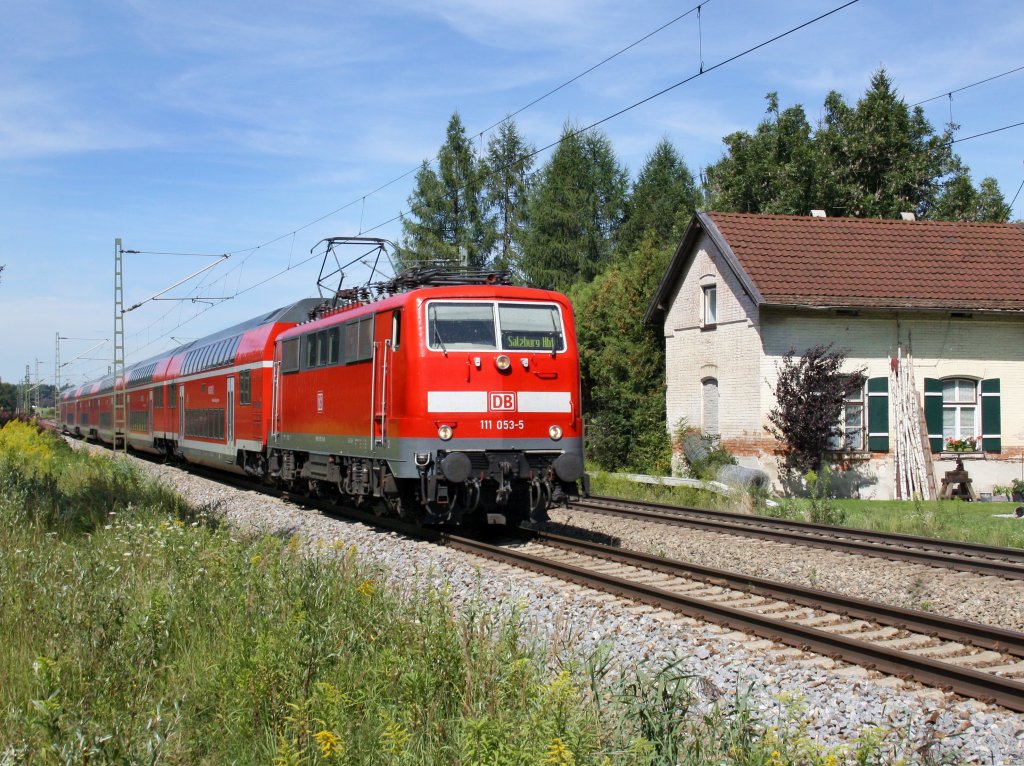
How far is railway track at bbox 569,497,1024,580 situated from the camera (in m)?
11.3

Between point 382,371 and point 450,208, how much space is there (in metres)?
42.3

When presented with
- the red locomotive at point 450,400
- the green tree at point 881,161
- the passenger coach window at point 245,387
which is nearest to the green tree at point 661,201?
the green tree at point 881,161

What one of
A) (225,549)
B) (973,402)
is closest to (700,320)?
(973,402)

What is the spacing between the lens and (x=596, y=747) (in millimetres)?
4492

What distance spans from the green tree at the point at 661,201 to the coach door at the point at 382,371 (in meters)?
43.7

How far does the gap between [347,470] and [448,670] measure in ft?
32.8

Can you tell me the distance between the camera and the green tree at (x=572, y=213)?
181ft

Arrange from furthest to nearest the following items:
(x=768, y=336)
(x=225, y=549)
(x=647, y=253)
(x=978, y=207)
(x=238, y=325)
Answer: (x=978, y=207), (x=647, y=253), (x=238, y=325), (x=768, y=336), (x=225, y=549)

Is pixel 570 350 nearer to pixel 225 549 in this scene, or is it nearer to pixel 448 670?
pixel 225 549

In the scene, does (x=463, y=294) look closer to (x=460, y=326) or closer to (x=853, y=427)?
(x=460, y=326)

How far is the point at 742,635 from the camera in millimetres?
7977

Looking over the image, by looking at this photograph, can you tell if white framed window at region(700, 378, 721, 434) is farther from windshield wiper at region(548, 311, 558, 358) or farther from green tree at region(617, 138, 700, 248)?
green tree at region(617, 138, 700, 248)

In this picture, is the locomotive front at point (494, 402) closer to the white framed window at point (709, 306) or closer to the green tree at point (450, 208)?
the white framed window at point (709, 306)

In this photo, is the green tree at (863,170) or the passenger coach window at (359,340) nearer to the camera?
the passenger coach window at (359,340)
